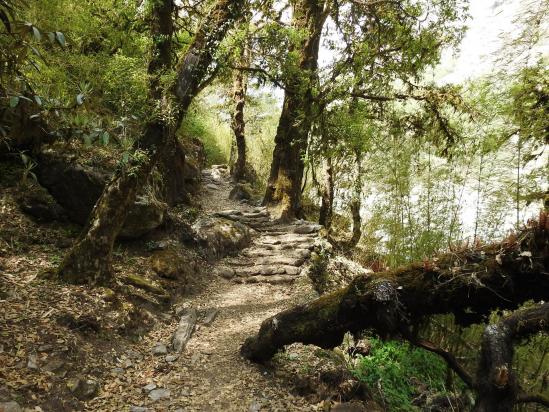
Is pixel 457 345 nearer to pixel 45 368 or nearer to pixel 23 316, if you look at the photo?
pixel 45 368

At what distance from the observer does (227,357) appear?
381 centimetres

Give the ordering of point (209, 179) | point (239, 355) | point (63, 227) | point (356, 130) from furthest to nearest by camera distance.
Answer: point (209, 179) → point (356, 130) → point (63, 227) → point (239, 355)

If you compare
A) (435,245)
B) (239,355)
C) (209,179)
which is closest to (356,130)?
(435,245)

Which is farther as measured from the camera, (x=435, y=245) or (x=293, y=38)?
(x=293, y=38)

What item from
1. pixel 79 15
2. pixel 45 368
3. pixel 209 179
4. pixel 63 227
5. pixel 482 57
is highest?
pixel 79 15

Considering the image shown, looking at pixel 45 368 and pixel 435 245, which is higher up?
pixel 435 245

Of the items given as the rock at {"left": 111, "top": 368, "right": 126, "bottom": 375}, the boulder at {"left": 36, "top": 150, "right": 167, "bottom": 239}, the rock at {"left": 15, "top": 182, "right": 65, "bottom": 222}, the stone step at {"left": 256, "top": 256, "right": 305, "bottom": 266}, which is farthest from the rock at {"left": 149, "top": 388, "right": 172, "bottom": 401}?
the stone step at {"left": 256, "top": 256, "right": 305, "bottom": 266}

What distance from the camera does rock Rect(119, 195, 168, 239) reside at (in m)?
5.01

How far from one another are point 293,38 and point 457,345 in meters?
5.21

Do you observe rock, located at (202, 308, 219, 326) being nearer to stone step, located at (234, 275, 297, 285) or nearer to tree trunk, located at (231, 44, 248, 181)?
stone step, located at (234, 275, 297, 285)

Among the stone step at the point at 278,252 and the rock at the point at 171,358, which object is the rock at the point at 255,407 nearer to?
the rock at the point at 171,358

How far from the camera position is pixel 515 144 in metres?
4.79

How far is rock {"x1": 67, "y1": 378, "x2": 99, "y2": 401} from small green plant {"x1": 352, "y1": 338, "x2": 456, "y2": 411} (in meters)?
2.40

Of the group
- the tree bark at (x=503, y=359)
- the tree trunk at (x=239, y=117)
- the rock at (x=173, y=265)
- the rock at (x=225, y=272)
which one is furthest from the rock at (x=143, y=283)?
the tree trunk at (x=239, y=117)
